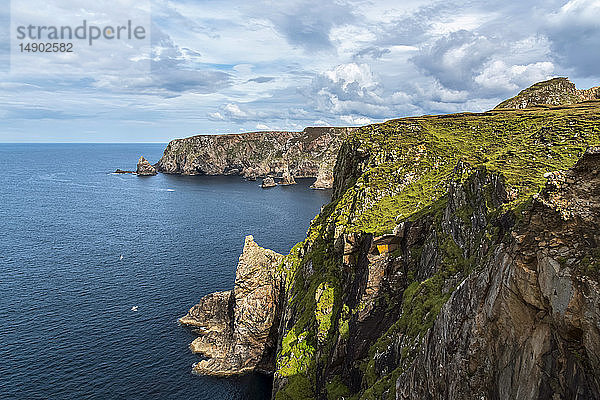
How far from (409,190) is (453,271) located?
18.9 metres

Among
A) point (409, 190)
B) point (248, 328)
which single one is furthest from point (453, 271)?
point (248, 328)

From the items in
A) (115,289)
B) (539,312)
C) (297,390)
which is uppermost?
(539,312)

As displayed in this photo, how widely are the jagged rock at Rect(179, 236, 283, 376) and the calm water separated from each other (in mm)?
2341

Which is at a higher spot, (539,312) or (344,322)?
(539,312)

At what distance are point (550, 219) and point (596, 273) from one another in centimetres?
293

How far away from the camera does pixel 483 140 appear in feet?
166

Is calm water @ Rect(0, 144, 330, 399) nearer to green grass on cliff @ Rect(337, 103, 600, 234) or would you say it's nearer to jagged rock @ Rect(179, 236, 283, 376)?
jagged rock @ Rect(179, 236, 283, 376)

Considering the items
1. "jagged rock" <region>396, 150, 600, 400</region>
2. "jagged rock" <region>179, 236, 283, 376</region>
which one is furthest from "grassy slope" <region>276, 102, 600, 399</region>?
"jagged rock" <region>396, 150, 600, 400</region>

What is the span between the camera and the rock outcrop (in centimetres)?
6894

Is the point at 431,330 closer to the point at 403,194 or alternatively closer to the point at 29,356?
the point at 403,194

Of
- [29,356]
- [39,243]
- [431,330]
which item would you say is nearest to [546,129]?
[431,330]

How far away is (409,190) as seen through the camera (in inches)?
1847

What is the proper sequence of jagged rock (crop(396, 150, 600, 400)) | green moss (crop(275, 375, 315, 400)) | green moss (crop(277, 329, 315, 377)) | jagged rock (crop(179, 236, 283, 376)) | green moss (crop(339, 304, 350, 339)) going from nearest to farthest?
jagged rock (crop(396, 150, 600, 400)) → green moss (crop(339, 304, 350, 339)) → green moss (crop(275, 375, 315, 400)) → green moss (crop(277, 329, 315, 377)) → jagged rock (crop(179, 236, 283, 376))

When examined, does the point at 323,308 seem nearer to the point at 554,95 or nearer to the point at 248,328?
the point at 248,328
